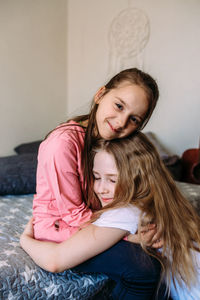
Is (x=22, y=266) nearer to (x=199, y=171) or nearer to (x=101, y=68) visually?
(x=199, y=171)

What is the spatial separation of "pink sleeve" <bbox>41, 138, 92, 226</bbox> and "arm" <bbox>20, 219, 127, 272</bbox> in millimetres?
110

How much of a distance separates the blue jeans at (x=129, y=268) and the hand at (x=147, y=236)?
0.07 feet

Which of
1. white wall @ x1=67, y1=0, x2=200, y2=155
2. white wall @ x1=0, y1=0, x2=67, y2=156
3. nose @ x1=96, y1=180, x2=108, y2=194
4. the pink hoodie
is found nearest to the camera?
the pink hoodie

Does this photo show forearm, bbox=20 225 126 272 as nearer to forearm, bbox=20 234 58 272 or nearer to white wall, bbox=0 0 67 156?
forearm, bbox=20 234 58 272

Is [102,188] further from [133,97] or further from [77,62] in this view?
[77,62]

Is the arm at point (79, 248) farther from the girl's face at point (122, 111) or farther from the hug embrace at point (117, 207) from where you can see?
the girl's face at point (122, 111)

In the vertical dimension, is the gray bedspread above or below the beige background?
below

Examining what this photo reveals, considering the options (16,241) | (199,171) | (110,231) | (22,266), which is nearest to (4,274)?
(22,266)

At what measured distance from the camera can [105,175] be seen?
1081mm

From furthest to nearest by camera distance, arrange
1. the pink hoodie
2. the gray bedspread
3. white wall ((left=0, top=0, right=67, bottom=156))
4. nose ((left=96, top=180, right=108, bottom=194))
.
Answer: white wall ((left=0, top=0, right=67, bottom=156)) < nose ((left=96, top=180, right=108, bottom=194)) < the pink hoodie < the gray bedspread

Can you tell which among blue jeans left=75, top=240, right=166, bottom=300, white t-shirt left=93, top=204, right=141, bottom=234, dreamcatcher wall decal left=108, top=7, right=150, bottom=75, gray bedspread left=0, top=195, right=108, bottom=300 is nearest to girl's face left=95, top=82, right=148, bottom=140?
white t-shirt left=93, top=204, right=141, bottom=234

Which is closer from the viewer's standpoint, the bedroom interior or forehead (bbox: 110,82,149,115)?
forehead (bbox: 110,82,149,115)

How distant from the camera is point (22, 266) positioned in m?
0.93

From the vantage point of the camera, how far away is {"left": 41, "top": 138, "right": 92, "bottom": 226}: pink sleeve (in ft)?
3.18
